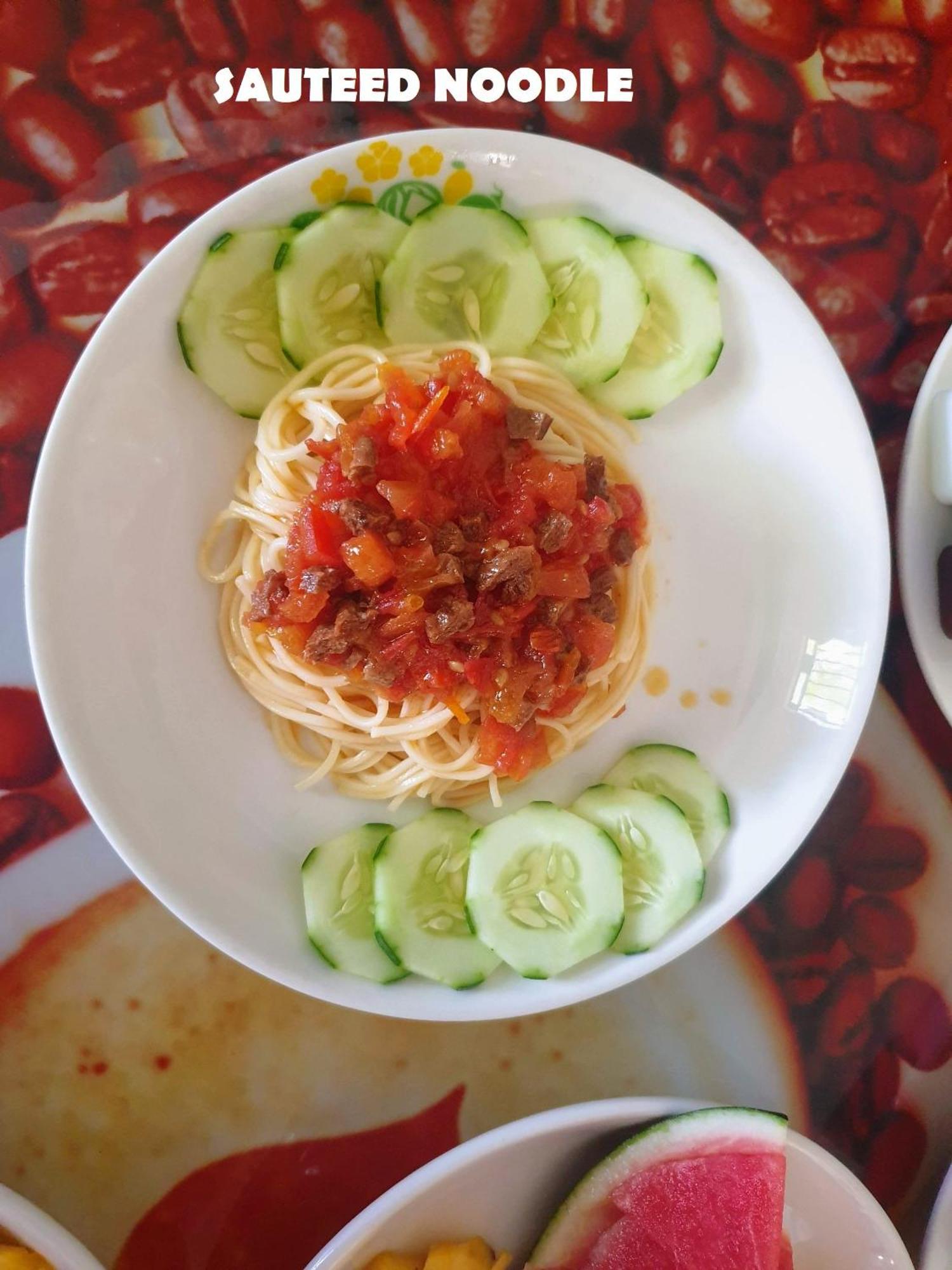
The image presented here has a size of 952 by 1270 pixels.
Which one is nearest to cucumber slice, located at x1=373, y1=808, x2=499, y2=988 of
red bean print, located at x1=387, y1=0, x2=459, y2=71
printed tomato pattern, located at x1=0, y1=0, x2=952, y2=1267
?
printed tomato pattern, located at x1=0, y1=0, x2=952, y2=1267

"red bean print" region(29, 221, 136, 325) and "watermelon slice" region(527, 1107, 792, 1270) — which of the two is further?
"red bean print" region(29, 221, 136, 325)

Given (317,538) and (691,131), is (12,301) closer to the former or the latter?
(317,538)

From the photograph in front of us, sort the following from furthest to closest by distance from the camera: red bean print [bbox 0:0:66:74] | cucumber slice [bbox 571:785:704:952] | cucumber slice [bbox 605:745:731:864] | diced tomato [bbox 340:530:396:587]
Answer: red bean print [bbox 0:0:66:74]
cucumber slice [bbox 605:745:731:864]
cucumber slice [bbox 571:785:704:952]
diced tomato [bbox 340:530:396:587]

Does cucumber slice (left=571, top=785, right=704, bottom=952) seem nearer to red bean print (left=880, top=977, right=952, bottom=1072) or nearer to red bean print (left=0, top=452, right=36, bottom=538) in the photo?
red bean print (left=880, top=977, right=952, bottom=1072)

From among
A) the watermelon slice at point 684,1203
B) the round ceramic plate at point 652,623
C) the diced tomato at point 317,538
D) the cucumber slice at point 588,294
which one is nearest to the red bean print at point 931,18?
the round ceramic plate at point 652,623

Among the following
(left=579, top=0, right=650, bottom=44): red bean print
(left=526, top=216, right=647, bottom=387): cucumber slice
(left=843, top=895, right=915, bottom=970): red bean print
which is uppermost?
(left=579, top=0, right=650, bottom=44): red bean print

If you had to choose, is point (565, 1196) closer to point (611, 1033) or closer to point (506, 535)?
point (611, 1033)
